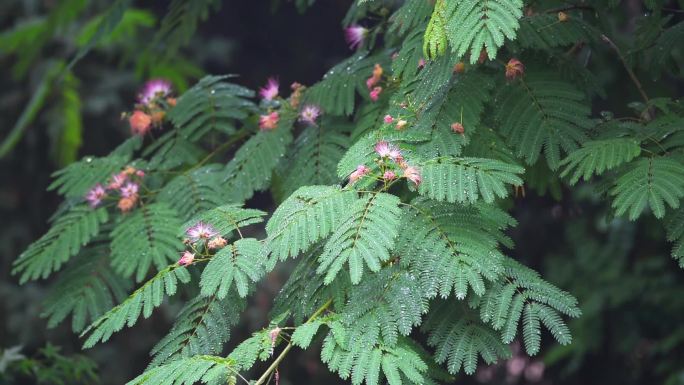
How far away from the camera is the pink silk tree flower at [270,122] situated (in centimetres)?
363

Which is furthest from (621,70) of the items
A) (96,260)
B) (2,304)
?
(2,304)

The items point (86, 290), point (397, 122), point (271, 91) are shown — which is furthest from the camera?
point (271, 91)

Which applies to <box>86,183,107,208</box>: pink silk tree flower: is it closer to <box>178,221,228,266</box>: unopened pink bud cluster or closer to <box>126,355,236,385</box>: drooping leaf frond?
<box>178,221,228,266</box>: unopened pink bud cluster

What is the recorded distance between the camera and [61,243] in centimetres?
Result: 352

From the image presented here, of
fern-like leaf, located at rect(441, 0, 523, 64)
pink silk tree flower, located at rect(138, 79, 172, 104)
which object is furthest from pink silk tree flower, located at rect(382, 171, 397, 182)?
pink silk tree flower, located at rect(138, 79, 172, 104)

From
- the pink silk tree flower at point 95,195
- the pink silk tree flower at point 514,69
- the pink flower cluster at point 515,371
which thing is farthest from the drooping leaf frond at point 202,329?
the pink flower cluster at point 515,371

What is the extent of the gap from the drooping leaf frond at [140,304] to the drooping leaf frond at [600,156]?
1.12 m

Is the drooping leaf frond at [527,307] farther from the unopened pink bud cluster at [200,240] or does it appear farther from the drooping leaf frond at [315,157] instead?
the drooping leaf frond at [315,157]

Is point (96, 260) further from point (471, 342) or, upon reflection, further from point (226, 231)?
point (471, 342)

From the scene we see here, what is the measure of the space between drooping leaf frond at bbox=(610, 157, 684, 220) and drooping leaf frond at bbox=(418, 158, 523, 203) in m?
0.31

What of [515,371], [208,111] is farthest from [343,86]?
[515,371]

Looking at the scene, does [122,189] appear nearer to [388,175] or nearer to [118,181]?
[118,181]

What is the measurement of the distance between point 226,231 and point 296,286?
26 cm

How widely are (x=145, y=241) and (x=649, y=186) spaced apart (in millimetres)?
1629
